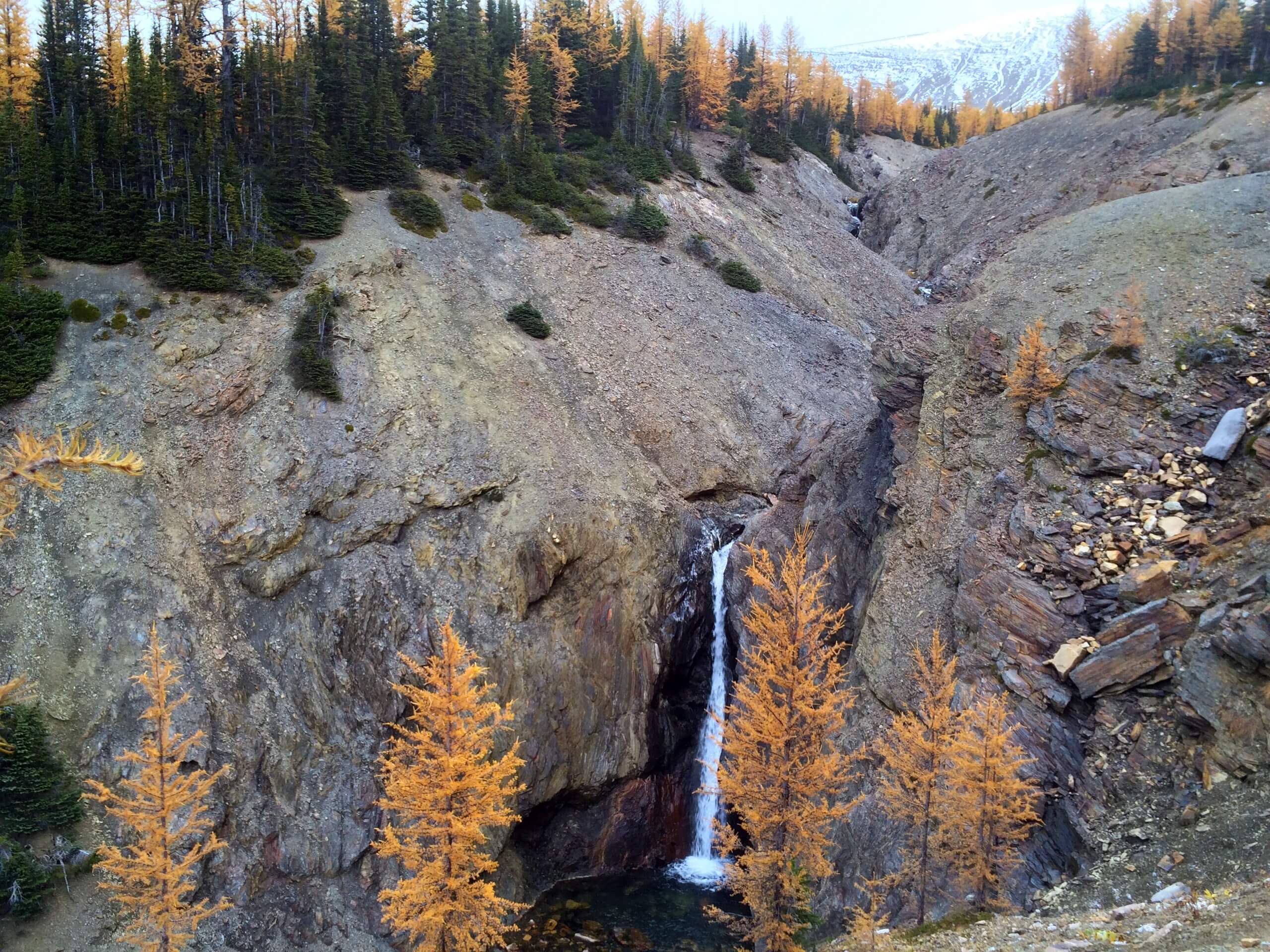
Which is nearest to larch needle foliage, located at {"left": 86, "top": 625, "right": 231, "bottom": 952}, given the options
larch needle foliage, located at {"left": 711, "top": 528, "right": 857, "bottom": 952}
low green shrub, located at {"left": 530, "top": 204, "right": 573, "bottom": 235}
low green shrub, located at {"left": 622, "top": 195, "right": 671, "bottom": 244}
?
larch needle foliage, located at {"left": 711, "top": 528, "right": 857, "bottom": 952}

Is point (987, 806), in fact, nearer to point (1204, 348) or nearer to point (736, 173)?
point (1204, 348)

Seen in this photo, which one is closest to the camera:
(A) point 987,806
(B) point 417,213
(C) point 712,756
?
(A) point 987,806

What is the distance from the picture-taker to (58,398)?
102ft

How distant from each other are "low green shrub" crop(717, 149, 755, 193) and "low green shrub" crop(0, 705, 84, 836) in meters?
55.5

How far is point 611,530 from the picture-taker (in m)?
34.8

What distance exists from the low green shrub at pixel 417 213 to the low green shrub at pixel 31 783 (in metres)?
28.5

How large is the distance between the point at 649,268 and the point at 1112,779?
123 ft

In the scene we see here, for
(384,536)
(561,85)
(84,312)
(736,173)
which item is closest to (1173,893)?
(384,536)

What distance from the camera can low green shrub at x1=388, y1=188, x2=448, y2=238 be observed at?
43938 mm

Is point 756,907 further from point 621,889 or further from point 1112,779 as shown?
point 621,889

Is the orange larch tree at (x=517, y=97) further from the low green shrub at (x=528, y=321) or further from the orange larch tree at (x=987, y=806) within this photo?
the orange larch tree at (x=987, y=806)

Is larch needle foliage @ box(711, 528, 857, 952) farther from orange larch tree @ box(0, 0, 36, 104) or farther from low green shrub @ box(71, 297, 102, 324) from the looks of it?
orange larch tree @ box(0, 0, 36, 104)

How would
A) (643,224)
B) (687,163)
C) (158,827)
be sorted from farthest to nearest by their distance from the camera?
(687,163), (643,224), (158,827)

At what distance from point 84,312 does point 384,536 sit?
15.6 m
